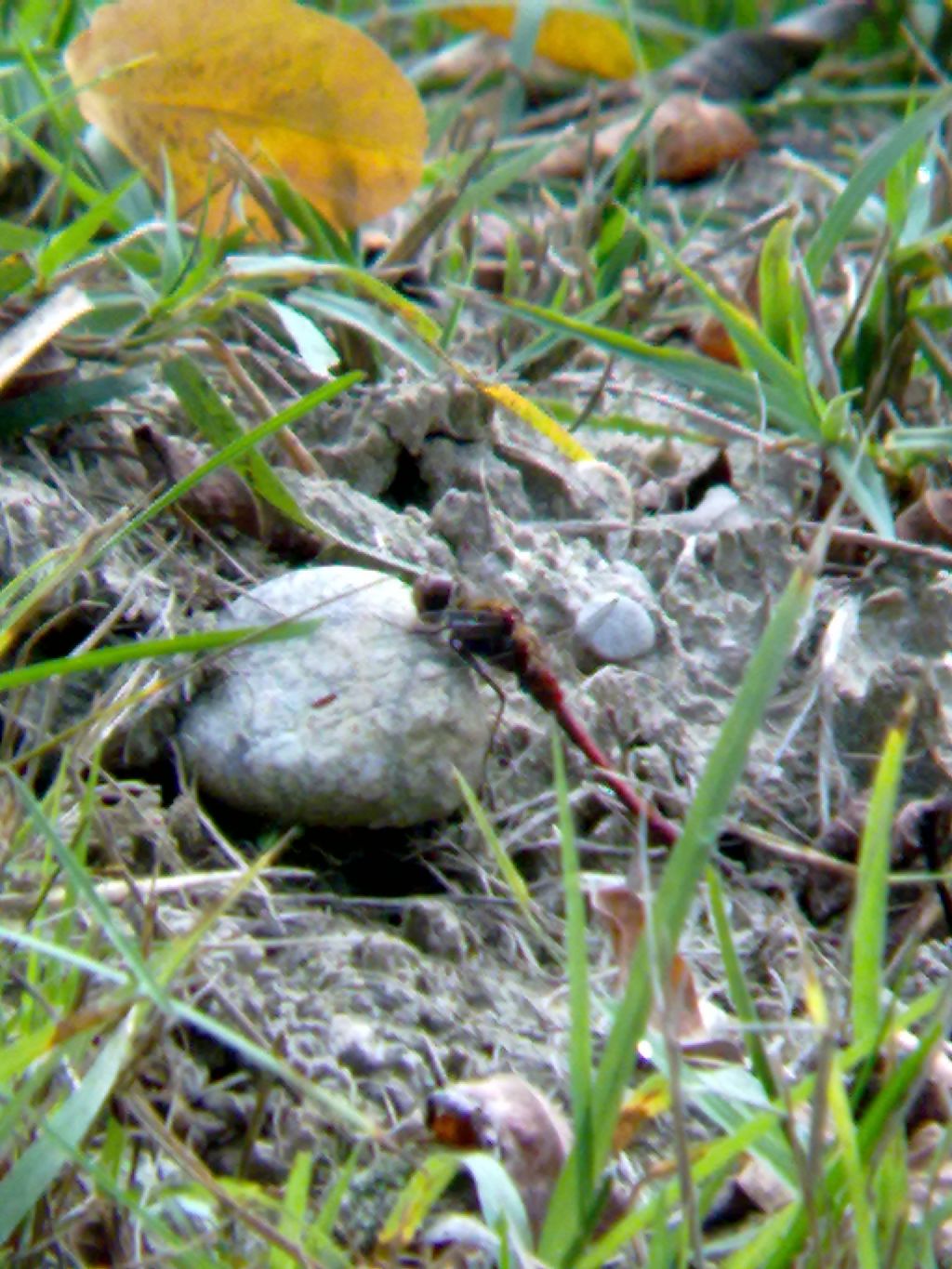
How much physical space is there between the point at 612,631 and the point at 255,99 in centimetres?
81

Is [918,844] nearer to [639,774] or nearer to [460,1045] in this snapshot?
[639,774]

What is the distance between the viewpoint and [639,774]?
1.43m

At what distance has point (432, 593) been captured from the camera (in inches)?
52.0

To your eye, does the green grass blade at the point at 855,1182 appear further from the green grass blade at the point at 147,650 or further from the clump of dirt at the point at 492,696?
the green grass blade at the point at 147,650

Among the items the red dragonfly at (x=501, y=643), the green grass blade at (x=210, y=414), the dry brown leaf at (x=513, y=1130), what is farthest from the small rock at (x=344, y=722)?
the dry brown leaf at (x=513, y=1130)

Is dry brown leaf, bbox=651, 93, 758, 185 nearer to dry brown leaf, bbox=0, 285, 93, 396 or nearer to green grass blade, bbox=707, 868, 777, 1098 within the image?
dry brown leaf, bbox=0, 285, 93, 396

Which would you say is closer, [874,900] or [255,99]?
[874,900]

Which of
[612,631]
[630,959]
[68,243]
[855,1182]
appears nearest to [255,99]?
[68,243]

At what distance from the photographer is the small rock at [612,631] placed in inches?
60.6

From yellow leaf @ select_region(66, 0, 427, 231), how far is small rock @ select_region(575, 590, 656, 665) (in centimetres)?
65

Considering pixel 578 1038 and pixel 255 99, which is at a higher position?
pixel 255 99

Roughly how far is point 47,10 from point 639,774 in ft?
4.51

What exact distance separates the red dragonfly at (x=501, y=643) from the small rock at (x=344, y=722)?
22mm

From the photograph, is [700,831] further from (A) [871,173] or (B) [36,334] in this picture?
(A) [871,173]
